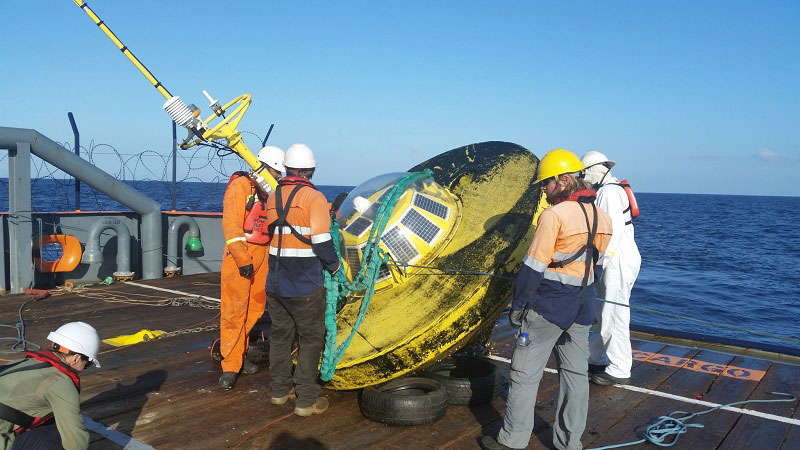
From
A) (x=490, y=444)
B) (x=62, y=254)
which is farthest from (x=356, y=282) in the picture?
(x=62, y=254)

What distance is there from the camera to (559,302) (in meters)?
3.98

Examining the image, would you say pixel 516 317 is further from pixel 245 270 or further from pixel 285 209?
pixel 245 270

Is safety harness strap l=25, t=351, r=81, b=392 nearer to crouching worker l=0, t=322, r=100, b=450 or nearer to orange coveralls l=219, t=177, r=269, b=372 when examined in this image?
crouching worker l=0, t=322, r=100, b=450

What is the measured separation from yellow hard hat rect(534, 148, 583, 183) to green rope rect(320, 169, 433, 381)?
1476 millimetres

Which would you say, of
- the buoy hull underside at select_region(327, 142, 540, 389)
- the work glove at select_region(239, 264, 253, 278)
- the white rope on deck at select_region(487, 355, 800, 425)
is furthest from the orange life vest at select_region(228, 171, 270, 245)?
the white rope on deck at select_region(487, 355, 800, 425)

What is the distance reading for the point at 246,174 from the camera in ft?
18.8

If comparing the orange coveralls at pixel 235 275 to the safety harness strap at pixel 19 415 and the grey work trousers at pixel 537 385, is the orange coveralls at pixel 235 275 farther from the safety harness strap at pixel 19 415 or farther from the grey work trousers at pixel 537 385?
the grey work trousers at pixel 537 385

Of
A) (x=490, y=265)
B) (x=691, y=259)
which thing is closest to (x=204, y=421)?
(x=490, y=265)

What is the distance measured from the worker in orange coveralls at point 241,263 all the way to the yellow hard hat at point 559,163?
2399 mm

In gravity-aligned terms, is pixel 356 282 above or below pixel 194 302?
above

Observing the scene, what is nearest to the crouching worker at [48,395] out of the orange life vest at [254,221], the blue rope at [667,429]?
the orange life vest at [254,221]

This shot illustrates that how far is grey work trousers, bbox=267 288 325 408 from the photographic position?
4711 millimetres

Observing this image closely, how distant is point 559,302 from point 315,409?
7.01 feet

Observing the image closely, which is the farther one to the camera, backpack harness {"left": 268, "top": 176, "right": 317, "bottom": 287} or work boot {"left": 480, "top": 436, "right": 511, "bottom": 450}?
backpack harness {"left": 268, "top": 176, "right": 317, "bottom": 287}
